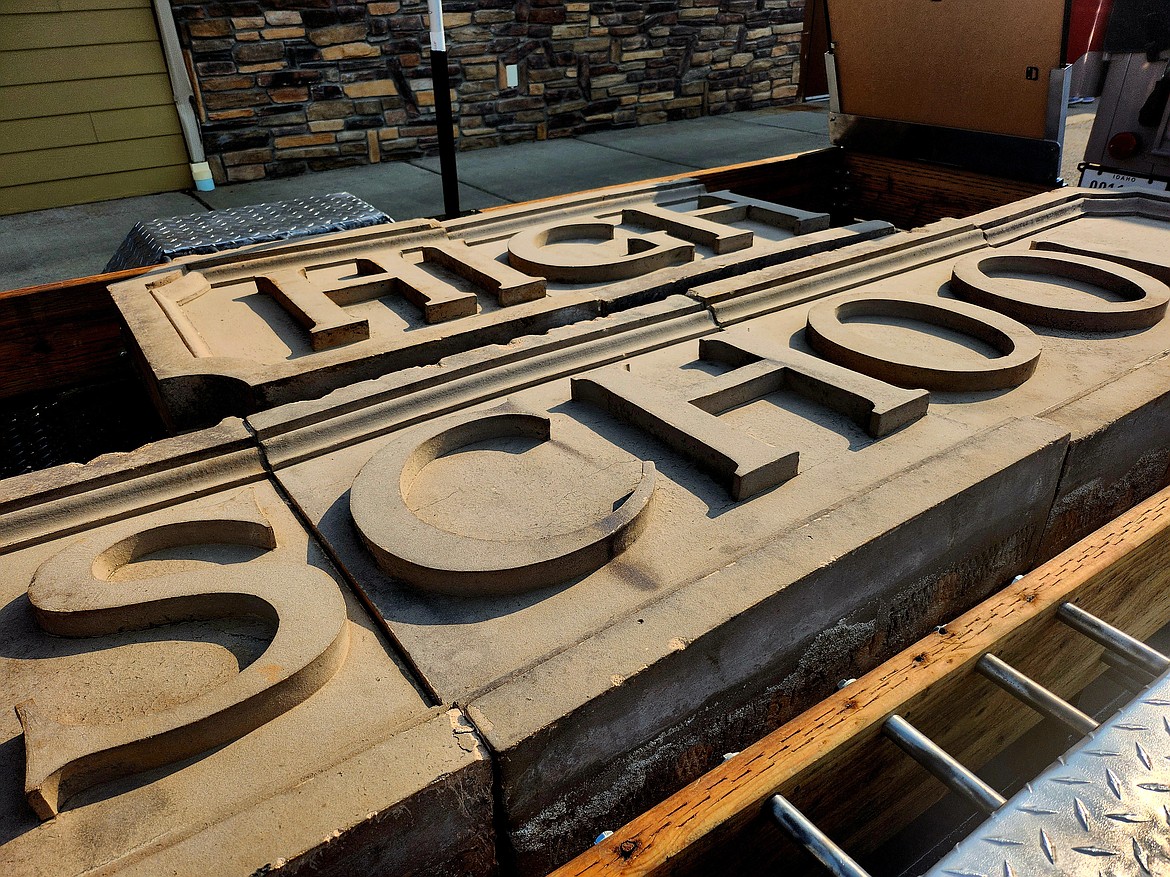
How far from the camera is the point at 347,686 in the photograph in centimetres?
157

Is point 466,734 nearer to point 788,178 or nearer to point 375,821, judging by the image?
point 375,821

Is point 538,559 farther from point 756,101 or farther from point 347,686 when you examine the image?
point 756,101

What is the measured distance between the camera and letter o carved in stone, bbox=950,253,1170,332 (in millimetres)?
2852

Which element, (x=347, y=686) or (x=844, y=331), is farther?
(x=844, y=331)

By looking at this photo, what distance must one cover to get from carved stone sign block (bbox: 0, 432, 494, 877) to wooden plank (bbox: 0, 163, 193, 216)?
5.37 metres

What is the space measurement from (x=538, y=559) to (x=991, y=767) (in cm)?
138

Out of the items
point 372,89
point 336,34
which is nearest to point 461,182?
point 372,89

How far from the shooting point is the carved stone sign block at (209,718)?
51.4 inches

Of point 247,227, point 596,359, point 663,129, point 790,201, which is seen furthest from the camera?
point 663,129

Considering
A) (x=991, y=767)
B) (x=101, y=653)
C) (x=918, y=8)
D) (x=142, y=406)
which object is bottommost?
(x=991, y=767)

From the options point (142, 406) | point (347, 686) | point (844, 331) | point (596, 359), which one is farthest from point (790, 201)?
→ point (347, 686)

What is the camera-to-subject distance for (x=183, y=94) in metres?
6.42

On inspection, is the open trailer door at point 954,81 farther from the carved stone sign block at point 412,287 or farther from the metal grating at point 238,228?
the metal grating at point 238,228

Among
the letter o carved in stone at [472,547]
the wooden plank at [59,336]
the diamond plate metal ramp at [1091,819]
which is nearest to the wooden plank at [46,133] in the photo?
the wooden plank at [59,336]
